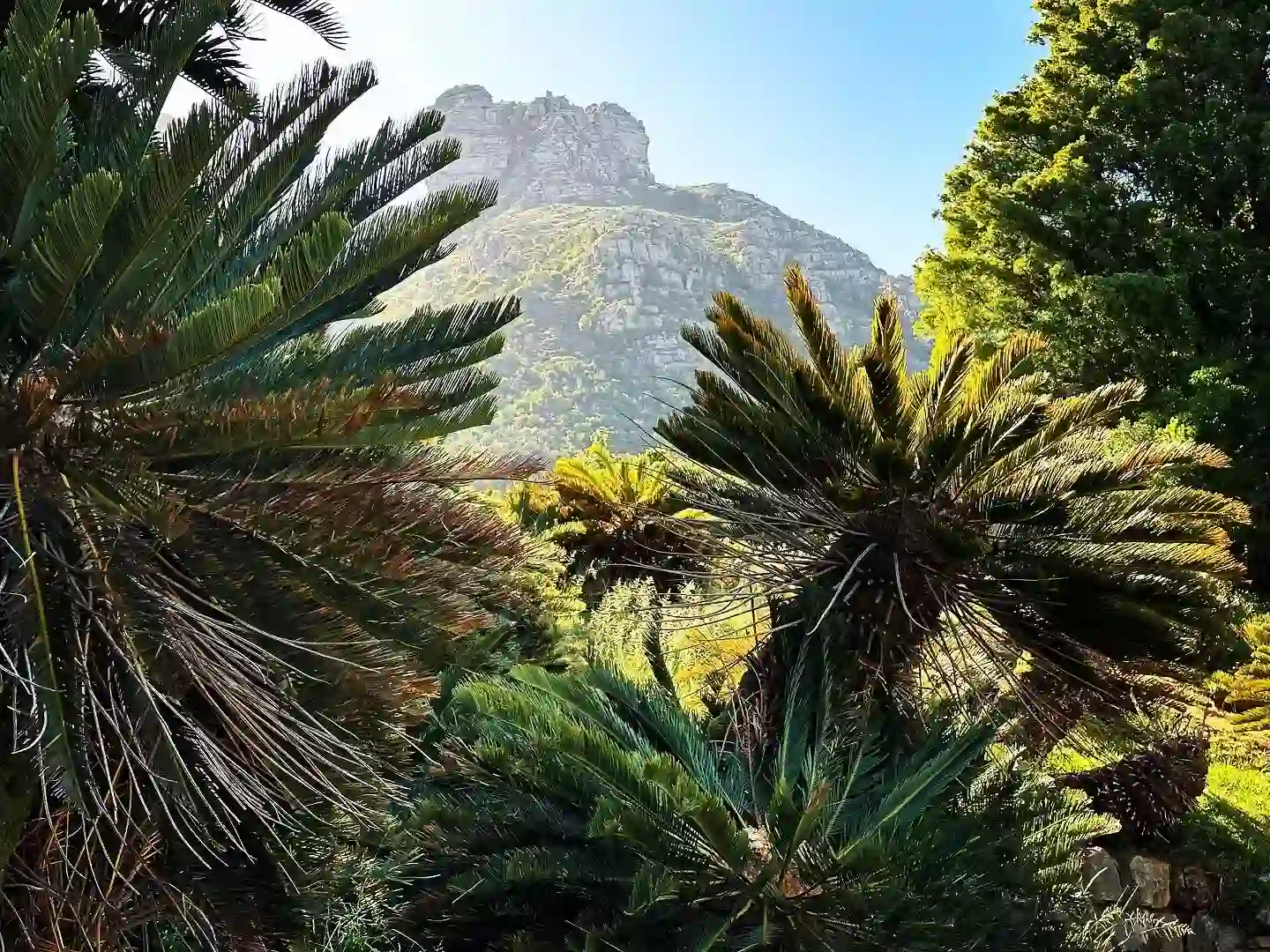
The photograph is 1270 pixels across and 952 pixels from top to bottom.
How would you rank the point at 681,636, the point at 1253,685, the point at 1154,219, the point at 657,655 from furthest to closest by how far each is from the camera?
the point at 1154,219
the point at 1253,685
the point at 681,636
the point at 657,655

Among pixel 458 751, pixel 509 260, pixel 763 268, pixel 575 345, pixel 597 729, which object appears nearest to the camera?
pixel 597 729

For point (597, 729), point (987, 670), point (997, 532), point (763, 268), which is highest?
point (763, 268)

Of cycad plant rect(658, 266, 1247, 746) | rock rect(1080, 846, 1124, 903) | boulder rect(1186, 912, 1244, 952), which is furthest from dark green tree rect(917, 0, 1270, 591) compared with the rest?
cycad plant rect(658, 266, 1247, 746)

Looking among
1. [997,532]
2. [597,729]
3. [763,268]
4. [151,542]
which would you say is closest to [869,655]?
[997,532]

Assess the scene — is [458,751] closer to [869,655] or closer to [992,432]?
[869,655]

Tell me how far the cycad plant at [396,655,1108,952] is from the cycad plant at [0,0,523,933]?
987 mm

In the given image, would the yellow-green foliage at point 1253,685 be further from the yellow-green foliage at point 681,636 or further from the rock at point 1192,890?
the yellow-green foliage at point 681,636

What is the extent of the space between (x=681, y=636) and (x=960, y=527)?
124 inches

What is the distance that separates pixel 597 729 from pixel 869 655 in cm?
187

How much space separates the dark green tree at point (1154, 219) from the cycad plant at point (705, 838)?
674 centimetres

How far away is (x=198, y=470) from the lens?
245cm

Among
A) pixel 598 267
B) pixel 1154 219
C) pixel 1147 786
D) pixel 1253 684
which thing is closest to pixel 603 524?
pixel 1147 786

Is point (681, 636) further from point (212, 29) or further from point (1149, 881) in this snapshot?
point (212, 29)

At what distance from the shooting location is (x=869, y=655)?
4.87 m
